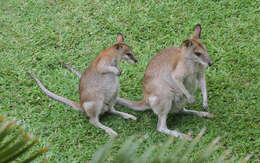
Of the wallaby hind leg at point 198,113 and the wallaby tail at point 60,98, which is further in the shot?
the wallaby tail at point 60,98

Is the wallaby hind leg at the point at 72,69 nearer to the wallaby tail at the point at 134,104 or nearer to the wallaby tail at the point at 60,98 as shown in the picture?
the wallaby tail at the point at 60,98

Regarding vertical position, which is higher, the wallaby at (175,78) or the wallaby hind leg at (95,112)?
the wallaby at (175,78)

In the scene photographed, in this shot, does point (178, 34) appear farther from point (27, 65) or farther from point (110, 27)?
point (27, 65)

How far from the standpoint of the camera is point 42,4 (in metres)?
6.57

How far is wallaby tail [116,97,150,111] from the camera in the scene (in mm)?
4227

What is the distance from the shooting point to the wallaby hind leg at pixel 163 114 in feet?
12.8

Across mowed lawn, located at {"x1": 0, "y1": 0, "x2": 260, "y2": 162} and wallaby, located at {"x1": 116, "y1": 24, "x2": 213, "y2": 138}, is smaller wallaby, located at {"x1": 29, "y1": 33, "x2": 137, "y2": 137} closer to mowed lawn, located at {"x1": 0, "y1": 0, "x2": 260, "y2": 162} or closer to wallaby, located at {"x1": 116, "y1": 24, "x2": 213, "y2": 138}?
mowed lawn, located at {"x1": 0, "y1": 0, "x2": 260, "y2": 162}

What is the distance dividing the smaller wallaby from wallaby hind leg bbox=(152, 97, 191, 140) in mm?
367

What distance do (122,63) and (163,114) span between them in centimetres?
145

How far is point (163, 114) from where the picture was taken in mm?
3951

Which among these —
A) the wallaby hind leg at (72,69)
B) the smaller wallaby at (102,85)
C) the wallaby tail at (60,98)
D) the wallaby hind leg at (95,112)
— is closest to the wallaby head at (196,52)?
the smaller wallaby at (102,85)

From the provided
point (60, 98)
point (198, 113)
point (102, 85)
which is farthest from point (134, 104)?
point (60, 98)

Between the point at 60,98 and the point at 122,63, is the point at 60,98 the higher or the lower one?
the lower one

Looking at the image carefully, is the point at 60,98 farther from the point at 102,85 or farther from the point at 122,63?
the point at 122,63
